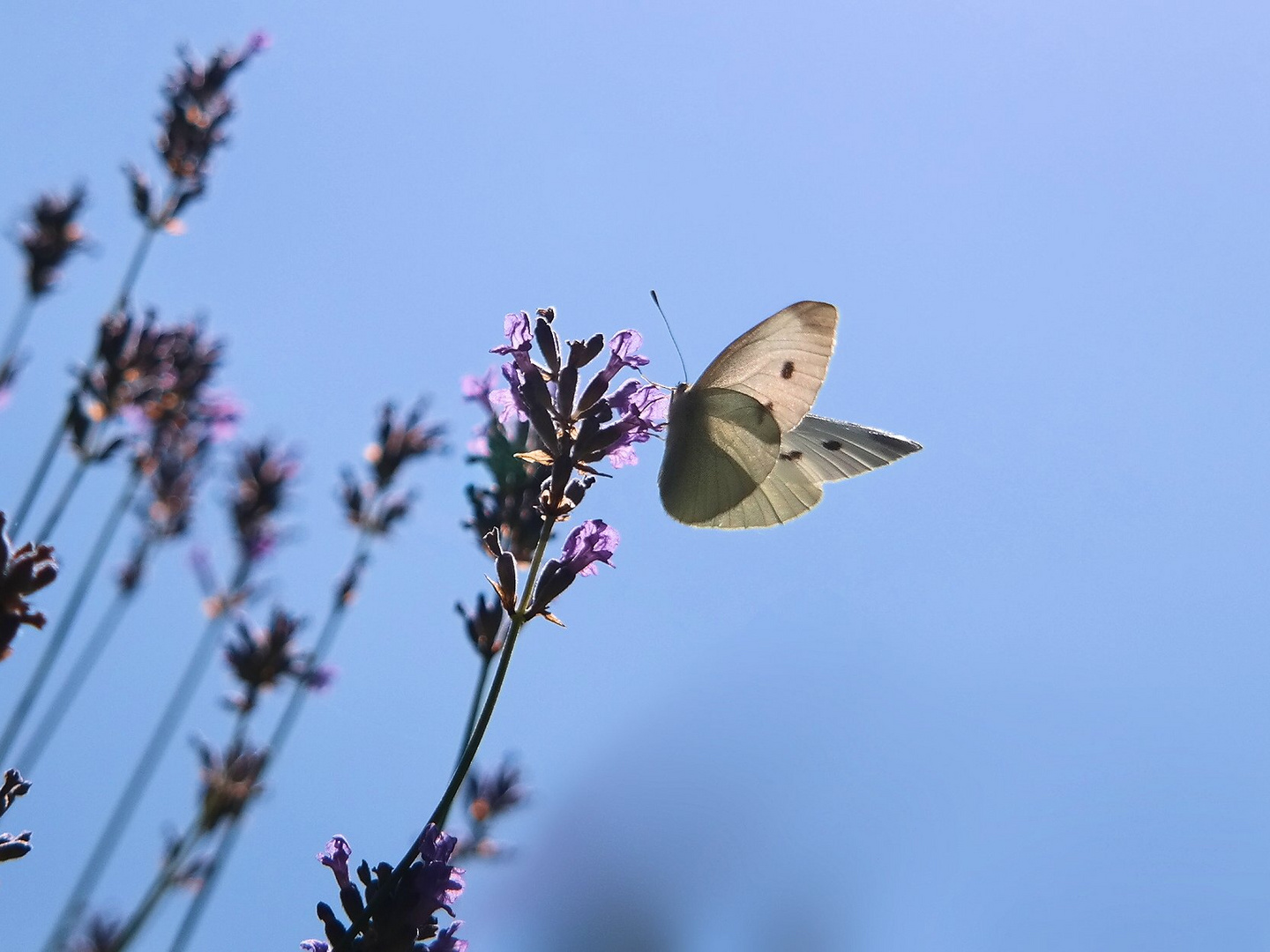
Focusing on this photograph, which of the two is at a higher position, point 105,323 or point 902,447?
point 902,447

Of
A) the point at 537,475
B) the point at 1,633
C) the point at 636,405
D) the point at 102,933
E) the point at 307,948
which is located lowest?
the point at 102,933

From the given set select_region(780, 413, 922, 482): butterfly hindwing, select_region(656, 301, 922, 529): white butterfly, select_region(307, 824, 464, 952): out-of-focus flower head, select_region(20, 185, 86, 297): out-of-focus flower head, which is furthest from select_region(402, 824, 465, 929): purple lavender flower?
select_region(20, 185, 86, 297): out-of-focus flower head

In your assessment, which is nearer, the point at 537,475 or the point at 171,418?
the point at 537,475

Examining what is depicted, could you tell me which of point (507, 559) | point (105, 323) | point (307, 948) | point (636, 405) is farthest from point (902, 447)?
point (105, 323)

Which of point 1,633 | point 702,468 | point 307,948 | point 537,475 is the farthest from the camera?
point 702,468

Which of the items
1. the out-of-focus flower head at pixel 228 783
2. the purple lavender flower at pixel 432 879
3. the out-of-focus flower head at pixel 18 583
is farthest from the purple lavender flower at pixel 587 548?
the out-of-focus flower head at pixel 228 783

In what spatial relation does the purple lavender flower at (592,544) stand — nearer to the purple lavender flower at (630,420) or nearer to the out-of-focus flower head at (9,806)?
the purple lavender flower at (630,420)

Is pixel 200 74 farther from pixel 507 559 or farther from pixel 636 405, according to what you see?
pixel 507 559
